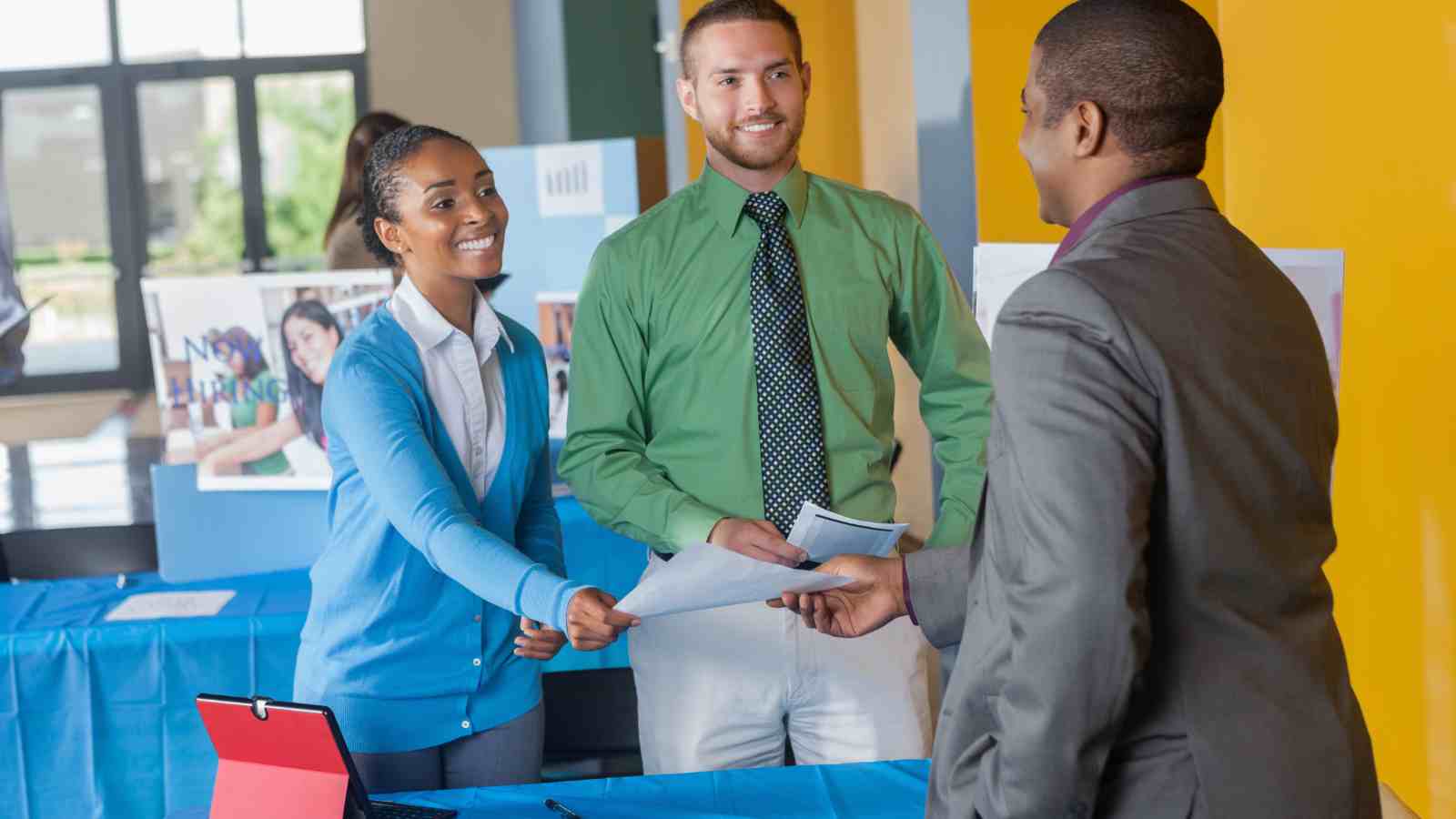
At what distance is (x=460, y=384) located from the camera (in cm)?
213

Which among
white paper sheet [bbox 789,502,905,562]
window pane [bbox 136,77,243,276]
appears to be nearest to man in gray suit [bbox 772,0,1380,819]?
white paper sheet [bbox 789,502,905,562]

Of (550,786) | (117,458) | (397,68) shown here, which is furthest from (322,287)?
(397,68)

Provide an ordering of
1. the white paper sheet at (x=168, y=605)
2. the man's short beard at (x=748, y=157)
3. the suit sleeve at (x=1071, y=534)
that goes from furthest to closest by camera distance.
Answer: the white paper sheet at (x=168, y=605) < the man's short beard at (x=748, y=157) < the suit sleeve at (x=1071, y=534)

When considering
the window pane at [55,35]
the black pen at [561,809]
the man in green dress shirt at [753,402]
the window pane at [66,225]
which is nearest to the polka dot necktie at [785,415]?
the man in green dress shirt at [753,402]

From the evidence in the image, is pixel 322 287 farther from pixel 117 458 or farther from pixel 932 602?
pixel 117 458

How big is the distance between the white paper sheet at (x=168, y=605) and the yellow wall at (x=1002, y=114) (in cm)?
197

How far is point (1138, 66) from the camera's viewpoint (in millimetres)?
1297

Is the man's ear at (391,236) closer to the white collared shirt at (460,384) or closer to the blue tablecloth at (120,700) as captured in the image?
the white collared shirt at (460,384)

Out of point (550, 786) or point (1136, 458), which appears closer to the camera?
point (1136, 458)

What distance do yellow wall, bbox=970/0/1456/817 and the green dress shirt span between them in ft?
1.98

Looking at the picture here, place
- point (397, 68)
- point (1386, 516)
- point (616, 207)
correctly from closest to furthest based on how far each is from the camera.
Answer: point (1386, 516)
point (616, 207)
point (397, 68)

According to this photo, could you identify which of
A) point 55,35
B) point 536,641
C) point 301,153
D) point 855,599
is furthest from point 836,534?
point 55,35

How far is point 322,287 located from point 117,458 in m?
6.61

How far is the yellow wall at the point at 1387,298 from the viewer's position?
1.99m
